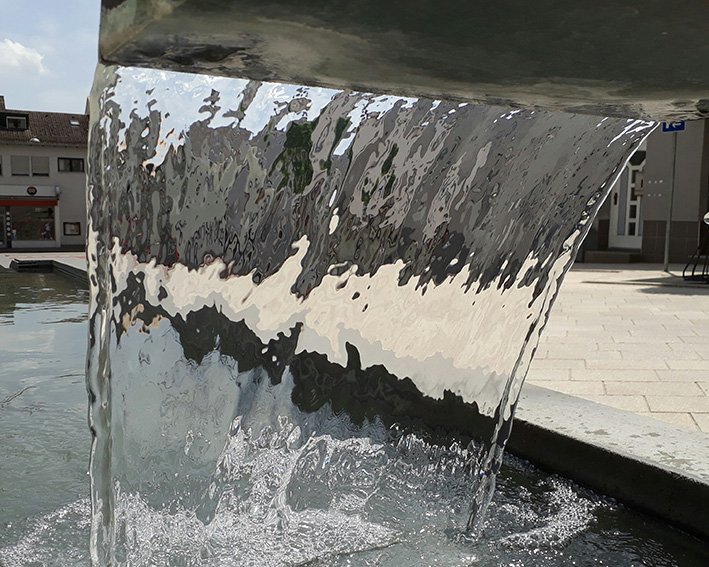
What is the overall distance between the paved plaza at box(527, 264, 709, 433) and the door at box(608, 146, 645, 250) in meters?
9.55

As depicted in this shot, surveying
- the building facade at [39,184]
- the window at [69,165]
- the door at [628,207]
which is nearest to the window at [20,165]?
the building facade at [39,184]

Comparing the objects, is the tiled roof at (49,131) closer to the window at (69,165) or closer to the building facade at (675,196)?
the window at (69,165)

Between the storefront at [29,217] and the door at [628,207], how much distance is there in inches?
1074

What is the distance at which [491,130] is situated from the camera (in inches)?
97.7

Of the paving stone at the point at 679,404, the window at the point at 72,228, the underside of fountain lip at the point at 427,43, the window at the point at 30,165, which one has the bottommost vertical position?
the window at the point at 72,228

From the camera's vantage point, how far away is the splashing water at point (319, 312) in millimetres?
2203

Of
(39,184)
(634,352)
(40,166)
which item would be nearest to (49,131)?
(40,166)

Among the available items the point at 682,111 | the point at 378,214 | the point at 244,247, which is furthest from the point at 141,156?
the point at 682,111

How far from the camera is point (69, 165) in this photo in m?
38.8

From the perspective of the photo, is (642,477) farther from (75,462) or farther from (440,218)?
(75,462)

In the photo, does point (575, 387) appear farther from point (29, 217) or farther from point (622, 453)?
point (29, 217)

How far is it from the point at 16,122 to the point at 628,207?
105 feet

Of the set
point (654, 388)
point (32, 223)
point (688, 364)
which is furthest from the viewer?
point (32, 223)

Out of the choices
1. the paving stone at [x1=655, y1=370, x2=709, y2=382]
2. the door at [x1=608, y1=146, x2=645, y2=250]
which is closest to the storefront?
the door at [x1=608, y1=146, x2=645, y2=250]
